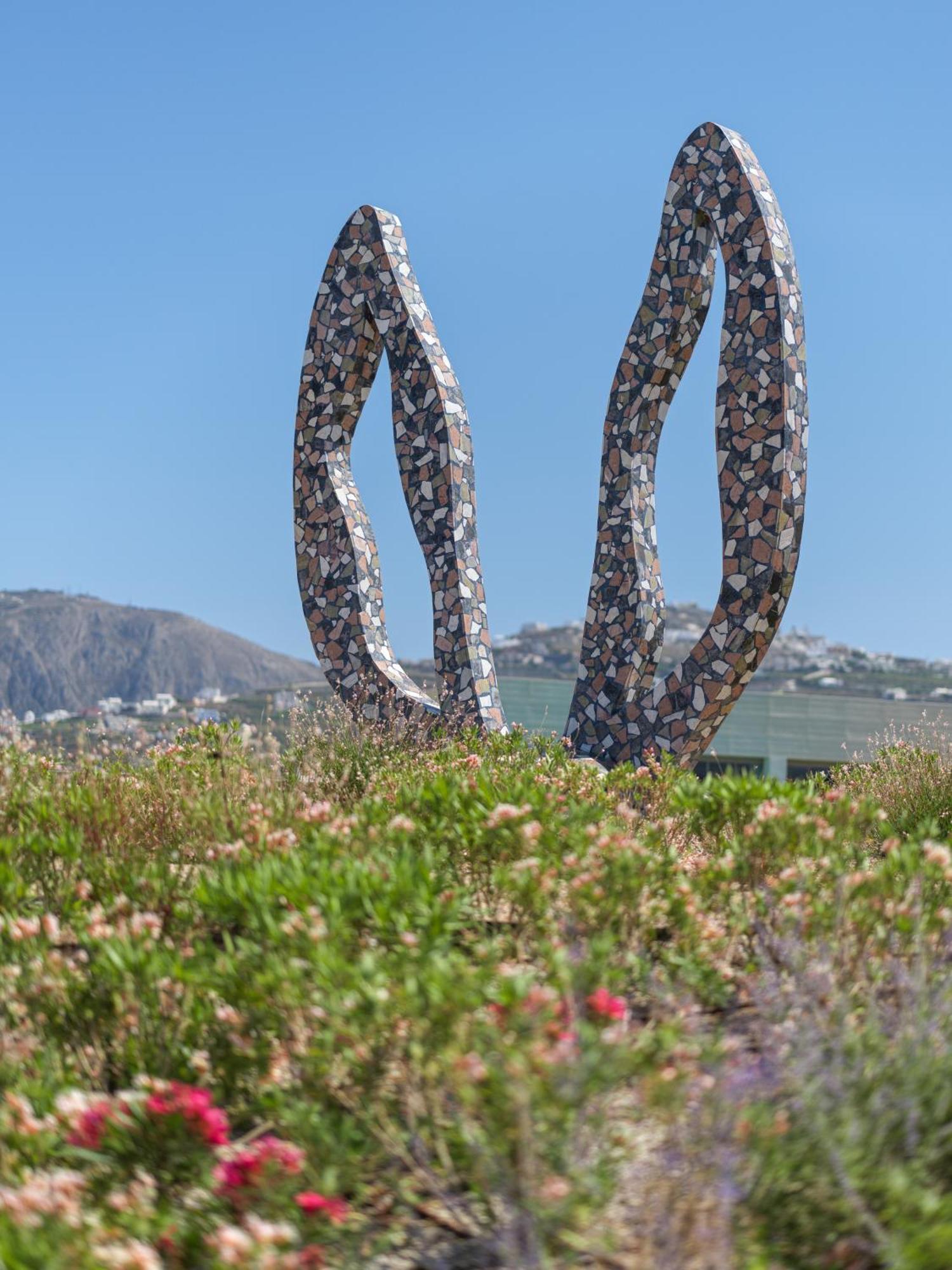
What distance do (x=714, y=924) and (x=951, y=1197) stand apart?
5.15ft

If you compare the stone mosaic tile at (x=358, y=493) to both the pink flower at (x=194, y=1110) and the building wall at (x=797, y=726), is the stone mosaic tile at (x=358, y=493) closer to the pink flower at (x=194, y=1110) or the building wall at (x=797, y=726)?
the pink flower at (x=194, y=1110)

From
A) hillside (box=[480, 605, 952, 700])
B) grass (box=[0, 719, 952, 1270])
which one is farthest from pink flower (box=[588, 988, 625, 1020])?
hillside (box=[480, 605, 952, 700])

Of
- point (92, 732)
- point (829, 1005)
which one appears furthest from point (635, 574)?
point (829, 1005)

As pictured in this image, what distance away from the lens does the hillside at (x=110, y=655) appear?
80.2m

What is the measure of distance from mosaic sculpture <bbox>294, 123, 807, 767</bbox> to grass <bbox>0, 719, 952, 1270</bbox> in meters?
3.88

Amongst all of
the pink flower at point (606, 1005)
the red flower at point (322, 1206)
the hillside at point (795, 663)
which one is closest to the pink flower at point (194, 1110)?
the red flower at point (322, 1206)

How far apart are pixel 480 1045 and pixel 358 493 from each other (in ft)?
29.7

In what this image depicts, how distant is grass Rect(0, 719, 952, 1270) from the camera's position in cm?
265

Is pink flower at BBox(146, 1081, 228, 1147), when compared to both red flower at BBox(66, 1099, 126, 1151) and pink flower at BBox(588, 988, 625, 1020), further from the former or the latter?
pink flower at BBox(588, 988, 625, 1020)

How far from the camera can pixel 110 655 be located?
87125 millimetres

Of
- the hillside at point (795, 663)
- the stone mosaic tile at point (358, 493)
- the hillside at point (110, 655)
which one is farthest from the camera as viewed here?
the hillside at point (110, 655)

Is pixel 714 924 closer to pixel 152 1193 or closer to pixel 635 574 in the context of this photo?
pixel 152 1193

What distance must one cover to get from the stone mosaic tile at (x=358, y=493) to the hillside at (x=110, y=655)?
65.5 meters

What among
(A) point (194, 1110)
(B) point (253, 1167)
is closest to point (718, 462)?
(A) point (194, 1110)
